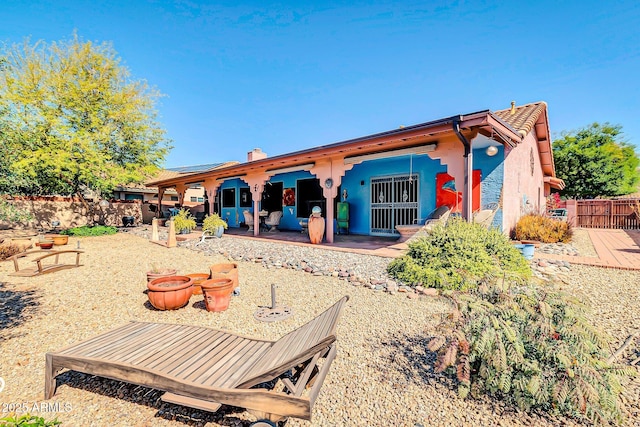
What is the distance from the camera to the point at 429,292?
13.5 feet

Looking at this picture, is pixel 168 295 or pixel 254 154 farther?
pixel 254 154

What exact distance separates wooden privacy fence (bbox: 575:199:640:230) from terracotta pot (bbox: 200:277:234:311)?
18917mm

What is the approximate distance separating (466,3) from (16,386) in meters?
10.9

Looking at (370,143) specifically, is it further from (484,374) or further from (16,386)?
(16,386)

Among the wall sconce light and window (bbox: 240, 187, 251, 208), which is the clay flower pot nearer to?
the wall sconce light

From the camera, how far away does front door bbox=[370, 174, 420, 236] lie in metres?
9.01

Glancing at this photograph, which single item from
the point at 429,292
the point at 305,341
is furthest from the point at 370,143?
the point at 305,341

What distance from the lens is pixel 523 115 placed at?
8531mm

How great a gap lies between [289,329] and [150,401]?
1.43 metres

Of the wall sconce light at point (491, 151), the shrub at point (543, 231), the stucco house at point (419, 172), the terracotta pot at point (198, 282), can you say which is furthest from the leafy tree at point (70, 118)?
the shrub at point (543, 231)

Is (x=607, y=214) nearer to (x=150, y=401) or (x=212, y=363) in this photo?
(x=212, y=363)

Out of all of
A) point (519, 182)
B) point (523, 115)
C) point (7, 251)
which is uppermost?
point (523, 115)

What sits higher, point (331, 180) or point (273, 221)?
point (331, 180)

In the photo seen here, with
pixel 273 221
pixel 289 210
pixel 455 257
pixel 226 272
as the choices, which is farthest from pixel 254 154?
pixel 455 257
